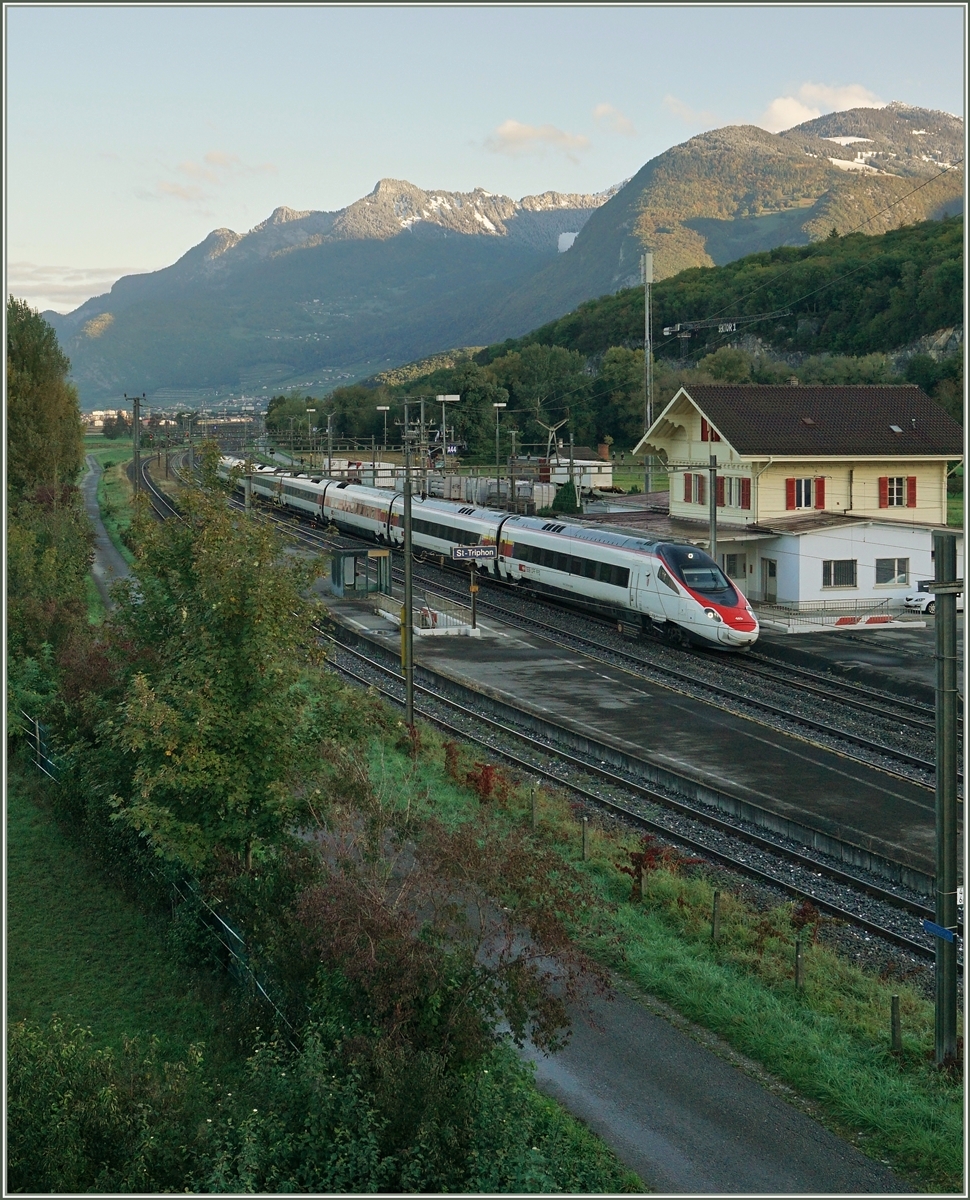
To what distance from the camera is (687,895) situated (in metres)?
17.7

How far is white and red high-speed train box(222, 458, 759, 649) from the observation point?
3544 centimetres

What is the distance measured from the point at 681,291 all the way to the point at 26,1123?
415 ft

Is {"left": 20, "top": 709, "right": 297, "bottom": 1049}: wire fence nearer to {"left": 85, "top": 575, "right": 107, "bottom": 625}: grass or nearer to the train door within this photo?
the train door

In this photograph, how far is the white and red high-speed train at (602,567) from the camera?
35438 mm

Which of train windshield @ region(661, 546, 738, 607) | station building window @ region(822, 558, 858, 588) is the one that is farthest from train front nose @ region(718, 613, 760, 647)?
station building window @ region(822, 558, 858, 588)

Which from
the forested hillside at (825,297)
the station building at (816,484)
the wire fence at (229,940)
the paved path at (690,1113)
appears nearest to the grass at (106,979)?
the paved path at (690,1113)

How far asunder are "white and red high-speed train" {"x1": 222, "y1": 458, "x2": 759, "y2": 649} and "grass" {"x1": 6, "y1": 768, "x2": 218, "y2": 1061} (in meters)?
7.01

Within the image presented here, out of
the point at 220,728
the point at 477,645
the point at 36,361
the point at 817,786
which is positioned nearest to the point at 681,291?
the point at 36,361

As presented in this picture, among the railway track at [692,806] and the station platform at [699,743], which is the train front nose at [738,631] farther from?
the station platform at [699,743]

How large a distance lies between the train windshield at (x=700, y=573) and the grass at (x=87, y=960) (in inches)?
787

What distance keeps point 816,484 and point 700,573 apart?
12990mm

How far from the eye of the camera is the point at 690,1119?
448 inches

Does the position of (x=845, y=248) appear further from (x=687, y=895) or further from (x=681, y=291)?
(x=687, y=895)

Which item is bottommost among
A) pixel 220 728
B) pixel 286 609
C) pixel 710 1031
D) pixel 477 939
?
pixel 710 1031
